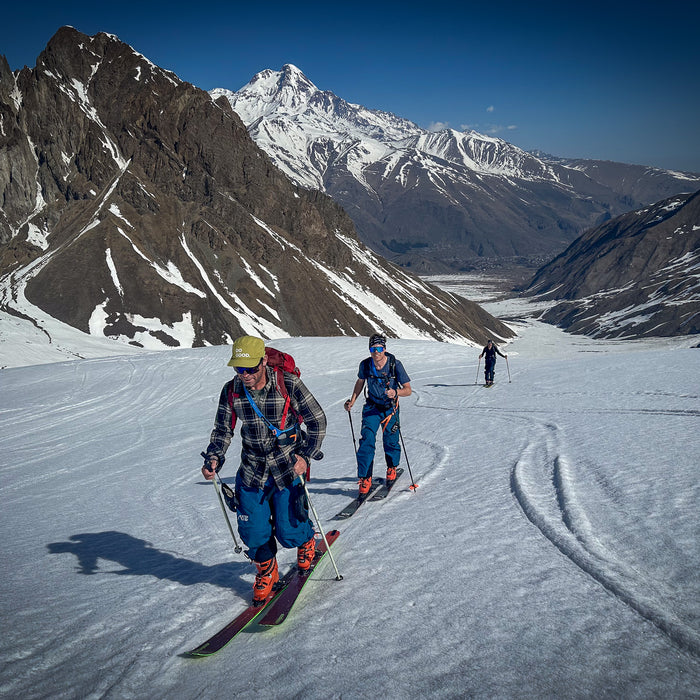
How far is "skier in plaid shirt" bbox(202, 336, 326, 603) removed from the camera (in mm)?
5281

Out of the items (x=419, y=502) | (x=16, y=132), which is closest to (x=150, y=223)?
(x=16, y=132)

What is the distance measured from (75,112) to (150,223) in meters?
35.9

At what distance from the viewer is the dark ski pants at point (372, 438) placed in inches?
333

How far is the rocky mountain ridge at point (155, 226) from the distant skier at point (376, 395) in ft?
188

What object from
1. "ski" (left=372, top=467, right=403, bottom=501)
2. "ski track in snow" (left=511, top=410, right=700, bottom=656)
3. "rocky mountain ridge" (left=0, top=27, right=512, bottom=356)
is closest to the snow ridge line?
"ski track in snow" (left=511, top=410, right=700, bottom=656)

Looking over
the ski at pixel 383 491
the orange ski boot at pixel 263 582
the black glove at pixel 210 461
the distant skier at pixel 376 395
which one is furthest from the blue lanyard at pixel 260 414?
the ski at pixel 383 491

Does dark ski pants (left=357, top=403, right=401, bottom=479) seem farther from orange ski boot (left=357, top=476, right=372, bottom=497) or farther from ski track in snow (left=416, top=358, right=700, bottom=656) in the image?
ski track in snow (left=416, top=358, right=700, bottom=656)

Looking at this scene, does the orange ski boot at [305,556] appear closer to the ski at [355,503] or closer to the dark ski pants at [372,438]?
the ski at [355,503]

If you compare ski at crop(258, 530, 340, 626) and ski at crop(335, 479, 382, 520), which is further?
ski at crop(335, 479, 382, 520)

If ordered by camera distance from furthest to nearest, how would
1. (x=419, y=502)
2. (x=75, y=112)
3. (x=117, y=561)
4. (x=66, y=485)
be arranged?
(x=75, y=112)
(x=66, y=485)
(x=419, y=502)
(x=117, y=561)

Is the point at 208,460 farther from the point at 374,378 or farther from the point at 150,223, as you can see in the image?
the point at 150,223

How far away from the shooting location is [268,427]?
531 cm

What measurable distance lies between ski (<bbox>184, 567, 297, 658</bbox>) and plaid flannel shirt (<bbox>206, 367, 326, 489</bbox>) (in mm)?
1215

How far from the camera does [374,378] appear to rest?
8.59 m
